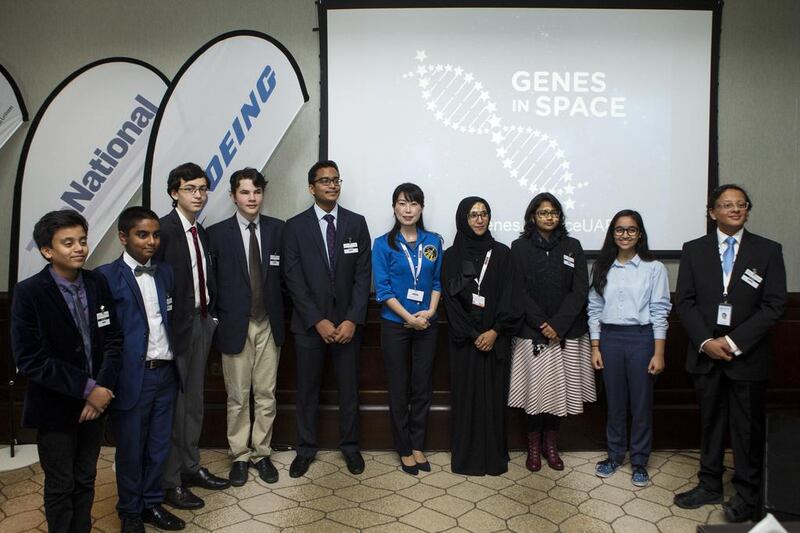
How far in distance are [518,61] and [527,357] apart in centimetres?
189

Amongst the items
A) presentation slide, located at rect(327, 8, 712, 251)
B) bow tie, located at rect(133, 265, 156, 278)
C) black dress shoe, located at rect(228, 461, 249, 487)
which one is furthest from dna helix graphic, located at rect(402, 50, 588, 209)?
black dress shoe, located at rect(228, 461, 249, 487)

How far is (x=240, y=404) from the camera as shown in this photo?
330cm

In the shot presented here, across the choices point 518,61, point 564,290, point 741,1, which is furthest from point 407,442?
point 741,1

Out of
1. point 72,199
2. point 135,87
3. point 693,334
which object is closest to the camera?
point 693,334

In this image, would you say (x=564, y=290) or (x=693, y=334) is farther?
(x=564, y=290)

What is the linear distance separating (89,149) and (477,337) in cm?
259

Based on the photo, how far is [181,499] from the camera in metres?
2.94

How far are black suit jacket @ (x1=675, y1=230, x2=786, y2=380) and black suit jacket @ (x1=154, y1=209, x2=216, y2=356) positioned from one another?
8.10 ft

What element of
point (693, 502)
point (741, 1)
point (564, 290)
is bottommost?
point (693, 502)

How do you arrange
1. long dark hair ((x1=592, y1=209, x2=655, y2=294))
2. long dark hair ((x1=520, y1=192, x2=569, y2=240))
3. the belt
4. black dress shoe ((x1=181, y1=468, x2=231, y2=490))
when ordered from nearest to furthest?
the belt, black dress shoe ((x1=181, y1=468, x2=231, y2=490)), long dark hair ((x1=592, y1=209, x2=655, y2=294)), long dark hair ((x1=520, y1=192, x2=569, y2=240))

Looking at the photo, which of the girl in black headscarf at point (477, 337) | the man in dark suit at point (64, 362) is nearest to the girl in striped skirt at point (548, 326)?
the girl in black headscarf at point (477, 337)

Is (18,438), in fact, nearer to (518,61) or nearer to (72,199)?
(72,199)

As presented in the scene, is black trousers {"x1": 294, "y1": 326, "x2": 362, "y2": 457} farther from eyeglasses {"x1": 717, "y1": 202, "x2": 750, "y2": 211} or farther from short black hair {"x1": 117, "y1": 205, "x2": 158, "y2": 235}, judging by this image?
eyeglasses {"x1": 717, "y1": 202, "x2": 750, "y2": 211}

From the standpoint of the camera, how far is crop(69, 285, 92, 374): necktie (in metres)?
2.31
